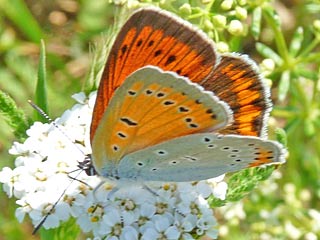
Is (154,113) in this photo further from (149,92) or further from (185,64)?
(185,64)

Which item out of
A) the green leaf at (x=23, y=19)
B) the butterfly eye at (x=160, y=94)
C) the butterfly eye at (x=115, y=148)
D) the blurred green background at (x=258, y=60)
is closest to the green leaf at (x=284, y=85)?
the blurred green background at (x=258, y=60)

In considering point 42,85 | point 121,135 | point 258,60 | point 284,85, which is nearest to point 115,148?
point 121,135

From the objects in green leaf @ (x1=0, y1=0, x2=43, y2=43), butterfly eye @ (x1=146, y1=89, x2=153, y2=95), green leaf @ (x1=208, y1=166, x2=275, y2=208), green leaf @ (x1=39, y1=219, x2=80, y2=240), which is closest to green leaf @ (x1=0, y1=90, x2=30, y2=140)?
green leaf @ (x1=39, y1=219, x2=80, y2=240)

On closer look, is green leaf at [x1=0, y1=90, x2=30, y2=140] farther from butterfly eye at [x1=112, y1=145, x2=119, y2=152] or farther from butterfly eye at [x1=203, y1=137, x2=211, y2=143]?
butterfly eye at [x1=203, y1=137, x2=211, y2=143]

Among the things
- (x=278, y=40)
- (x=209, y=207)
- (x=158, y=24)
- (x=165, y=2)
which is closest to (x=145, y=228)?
(x=209, y=207)

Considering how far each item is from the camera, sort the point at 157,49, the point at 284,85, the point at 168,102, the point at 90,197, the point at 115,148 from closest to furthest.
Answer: the point at 157,49 → the point at 168,102 → the point at 115,148 → the point at 90,197 → the point at 284,85

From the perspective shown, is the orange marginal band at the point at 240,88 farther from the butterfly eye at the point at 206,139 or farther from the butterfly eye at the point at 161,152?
the butterfly eye at the point at 161,152

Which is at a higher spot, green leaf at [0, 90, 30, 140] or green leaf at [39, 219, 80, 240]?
green leaf at [0, 90, 30, 140]
